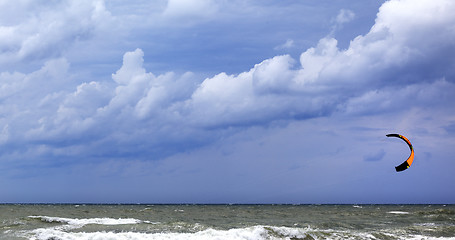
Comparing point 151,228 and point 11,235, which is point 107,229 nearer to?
point 151,228

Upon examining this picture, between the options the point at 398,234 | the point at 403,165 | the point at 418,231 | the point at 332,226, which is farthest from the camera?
the point at 332,226

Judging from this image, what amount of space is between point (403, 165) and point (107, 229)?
1777 centimetres

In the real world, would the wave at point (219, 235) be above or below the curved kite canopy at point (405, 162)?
below

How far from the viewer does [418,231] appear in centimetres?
3025

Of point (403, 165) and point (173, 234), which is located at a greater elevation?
point (403, 165)

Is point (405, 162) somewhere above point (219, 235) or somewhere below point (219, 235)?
above

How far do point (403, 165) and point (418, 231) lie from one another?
6.82 metres

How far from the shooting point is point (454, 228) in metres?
31.7

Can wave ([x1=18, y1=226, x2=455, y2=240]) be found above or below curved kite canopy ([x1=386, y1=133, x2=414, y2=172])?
below

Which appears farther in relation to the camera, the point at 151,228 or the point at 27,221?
the point at 27,221

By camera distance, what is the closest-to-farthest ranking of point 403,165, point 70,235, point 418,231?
point 70,235 < point 403,165 < point 418,231

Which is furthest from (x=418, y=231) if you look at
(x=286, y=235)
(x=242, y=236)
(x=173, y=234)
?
(x=173, y=234)

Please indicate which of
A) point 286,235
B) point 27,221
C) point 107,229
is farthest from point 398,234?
point 27,221

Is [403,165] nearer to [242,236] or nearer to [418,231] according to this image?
[418,231]
